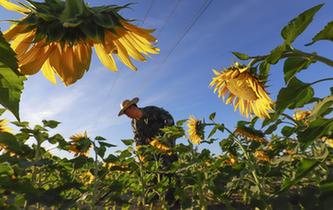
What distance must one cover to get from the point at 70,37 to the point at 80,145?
185 cm

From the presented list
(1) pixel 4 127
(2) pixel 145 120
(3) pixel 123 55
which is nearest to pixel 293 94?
(3) pixel 123 55

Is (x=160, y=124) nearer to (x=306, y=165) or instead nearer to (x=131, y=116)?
(x=131, y=116)

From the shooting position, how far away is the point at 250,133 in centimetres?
323

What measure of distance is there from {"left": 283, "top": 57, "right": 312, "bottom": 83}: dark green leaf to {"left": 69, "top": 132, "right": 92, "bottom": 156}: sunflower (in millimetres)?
1904

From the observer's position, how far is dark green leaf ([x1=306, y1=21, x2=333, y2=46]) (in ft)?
3.63

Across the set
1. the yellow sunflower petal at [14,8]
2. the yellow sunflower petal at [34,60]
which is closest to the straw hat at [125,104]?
the yellow sunflower petal at [34,60]

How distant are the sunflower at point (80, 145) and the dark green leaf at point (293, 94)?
1.84 m

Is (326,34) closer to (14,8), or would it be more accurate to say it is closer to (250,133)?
(14,8)

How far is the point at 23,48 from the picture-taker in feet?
4.32

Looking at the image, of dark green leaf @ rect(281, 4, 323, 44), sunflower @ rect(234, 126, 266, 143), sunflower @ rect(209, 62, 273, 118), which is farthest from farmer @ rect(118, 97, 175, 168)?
dark green leaf @ rect(281, 4, 323, 44)

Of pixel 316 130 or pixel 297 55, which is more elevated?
pixel 297 55

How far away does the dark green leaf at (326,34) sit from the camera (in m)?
1.11

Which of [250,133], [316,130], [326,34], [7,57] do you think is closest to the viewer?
[7,57]

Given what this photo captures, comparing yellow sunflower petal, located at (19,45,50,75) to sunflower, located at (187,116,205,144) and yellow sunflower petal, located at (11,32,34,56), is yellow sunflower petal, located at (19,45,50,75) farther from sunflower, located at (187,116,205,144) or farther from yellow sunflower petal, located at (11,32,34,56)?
sunflower, located at (187,116,205,144)
